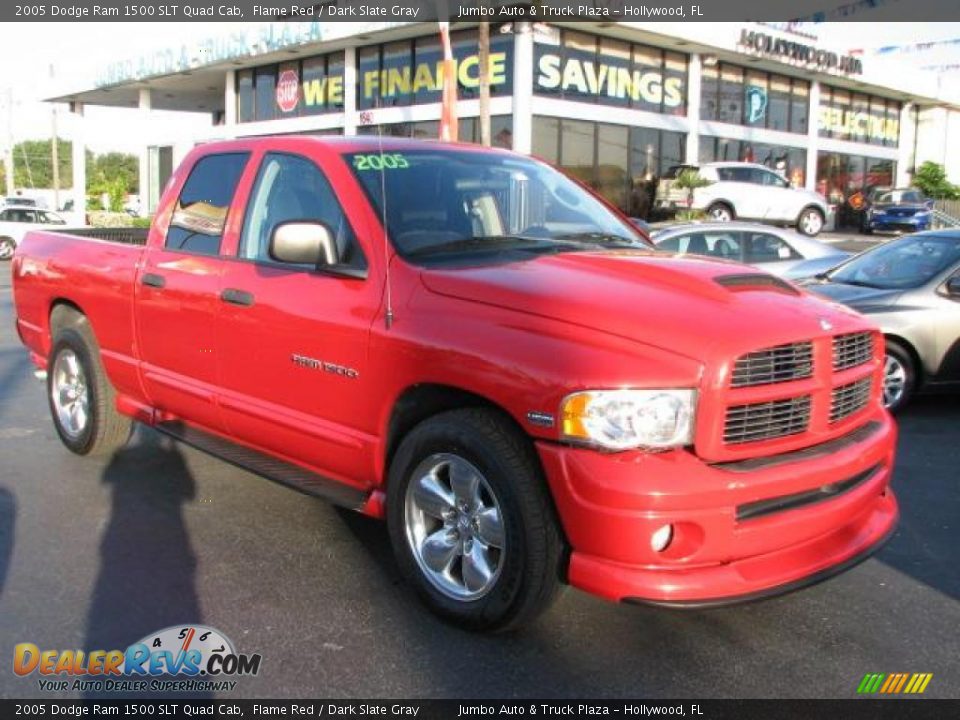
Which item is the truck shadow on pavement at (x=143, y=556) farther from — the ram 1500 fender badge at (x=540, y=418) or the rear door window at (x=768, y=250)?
the rear door window at (x=768, y=250)

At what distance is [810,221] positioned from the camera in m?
24.7

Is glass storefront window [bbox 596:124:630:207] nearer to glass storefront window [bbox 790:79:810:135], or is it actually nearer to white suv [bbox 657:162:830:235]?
white suv [bbox 657:162:830:235]

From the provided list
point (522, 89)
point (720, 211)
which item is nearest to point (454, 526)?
point (720, 211)

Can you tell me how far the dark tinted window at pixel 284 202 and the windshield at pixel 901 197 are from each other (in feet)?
96.3

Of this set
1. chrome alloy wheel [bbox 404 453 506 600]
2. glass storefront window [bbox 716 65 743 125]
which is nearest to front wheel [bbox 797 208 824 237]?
glass storefront window [bbox 716 65 743 125]

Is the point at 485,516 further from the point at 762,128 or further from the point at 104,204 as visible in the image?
the point at 104,204

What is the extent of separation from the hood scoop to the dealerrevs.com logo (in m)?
2.28

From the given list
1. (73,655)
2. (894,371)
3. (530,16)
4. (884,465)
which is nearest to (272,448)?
(73,655)

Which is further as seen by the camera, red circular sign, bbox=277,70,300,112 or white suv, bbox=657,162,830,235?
red circular sign, bbox=277,70,300,112

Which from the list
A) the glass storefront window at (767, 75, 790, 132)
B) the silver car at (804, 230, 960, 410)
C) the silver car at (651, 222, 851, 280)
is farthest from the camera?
the glass storefront window at (767, 75, 790, 132)

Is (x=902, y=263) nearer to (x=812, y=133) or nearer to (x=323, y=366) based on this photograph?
(x=323, y=366)

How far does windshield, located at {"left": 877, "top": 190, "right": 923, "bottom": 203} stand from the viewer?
98.2 feet

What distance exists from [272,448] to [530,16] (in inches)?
830

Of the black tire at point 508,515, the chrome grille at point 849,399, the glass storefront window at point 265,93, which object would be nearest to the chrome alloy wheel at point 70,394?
the black tire at point 508,515
